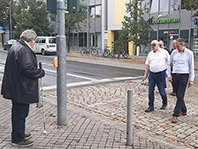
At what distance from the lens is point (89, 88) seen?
1177 cm

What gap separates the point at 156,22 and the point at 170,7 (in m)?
1.99

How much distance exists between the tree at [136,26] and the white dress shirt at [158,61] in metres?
19.1

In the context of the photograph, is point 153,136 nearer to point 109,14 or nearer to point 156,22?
point 156,22

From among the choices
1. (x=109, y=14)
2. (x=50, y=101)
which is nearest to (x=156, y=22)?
(x=109, y=14)

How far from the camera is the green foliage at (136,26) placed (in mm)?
26719

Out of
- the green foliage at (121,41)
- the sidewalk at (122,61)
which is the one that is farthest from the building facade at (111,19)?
the sidewalk at (122,61)

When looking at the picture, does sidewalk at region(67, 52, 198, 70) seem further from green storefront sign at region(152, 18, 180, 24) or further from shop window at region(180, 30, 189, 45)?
green storefront sign at region(152, 18, 180, 24)

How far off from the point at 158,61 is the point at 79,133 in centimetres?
284

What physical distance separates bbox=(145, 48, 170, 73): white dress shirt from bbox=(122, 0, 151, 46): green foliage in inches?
751

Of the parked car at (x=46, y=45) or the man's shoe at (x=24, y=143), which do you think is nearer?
the man's shoe at (x=24, y=143)

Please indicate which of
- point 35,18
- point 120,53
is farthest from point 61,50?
point 35,18

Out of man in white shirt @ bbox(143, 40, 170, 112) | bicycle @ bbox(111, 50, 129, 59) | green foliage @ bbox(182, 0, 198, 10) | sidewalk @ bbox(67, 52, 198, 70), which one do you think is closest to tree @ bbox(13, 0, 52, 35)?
bicycle @ bbox(111, 50, 129, 59)

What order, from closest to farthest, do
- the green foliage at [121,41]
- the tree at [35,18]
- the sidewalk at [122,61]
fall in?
the sidewalk at [122,61] → the green foliage at [121,41] → the tree at [35,18]

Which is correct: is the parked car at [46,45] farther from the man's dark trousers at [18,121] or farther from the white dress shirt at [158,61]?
the man's dark trousers at [18,121]
